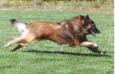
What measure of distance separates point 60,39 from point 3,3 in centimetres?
1925

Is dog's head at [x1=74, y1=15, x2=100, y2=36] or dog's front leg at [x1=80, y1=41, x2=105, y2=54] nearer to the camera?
dog's head at [x1=74, y1=15, x2=100, y2=36]

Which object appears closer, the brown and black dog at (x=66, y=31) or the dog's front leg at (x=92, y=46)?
the brown and black dog at (x=66, y=31)

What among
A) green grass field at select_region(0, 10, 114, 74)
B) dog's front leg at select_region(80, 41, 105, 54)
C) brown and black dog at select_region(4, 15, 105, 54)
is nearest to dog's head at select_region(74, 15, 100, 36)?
brown and black dog at select_region(4, 15, 105, 54)

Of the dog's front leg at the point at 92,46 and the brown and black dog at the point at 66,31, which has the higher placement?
the brown and black dog at the point at 66,31

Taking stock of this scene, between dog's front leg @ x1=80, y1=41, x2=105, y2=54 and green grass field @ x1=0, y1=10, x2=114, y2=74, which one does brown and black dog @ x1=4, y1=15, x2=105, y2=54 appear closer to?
dog's front leg @ x1=80, y1=41, x2=105, y2=54

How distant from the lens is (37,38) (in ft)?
38.9

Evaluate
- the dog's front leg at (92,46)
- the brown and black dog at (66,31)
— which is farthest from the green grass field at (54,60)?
the brown and black dog at (66,31)

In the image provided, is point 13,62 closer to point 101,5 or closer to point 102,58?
point 102,58

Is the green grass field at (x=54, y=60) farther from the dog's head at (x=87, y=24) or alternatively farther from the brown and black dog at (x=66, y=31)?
the dog's head at (x=87, y=24)

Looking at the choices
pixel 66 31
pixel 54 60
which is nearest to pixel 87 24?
pixel 66 31

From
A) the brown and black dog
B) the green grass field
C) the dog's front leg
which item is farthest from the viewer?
the dog's front leg

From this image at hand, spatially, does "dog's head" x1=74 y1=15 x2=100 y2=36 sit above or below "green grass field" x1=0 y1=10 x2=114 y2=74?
above

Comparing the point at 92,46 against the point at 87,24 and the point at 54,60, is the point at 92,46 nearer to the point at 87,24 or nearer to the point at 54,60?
the point at 87,24

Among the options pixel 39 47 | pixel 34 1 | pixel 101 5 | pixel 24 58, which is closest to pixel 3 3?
pixel 34 1
